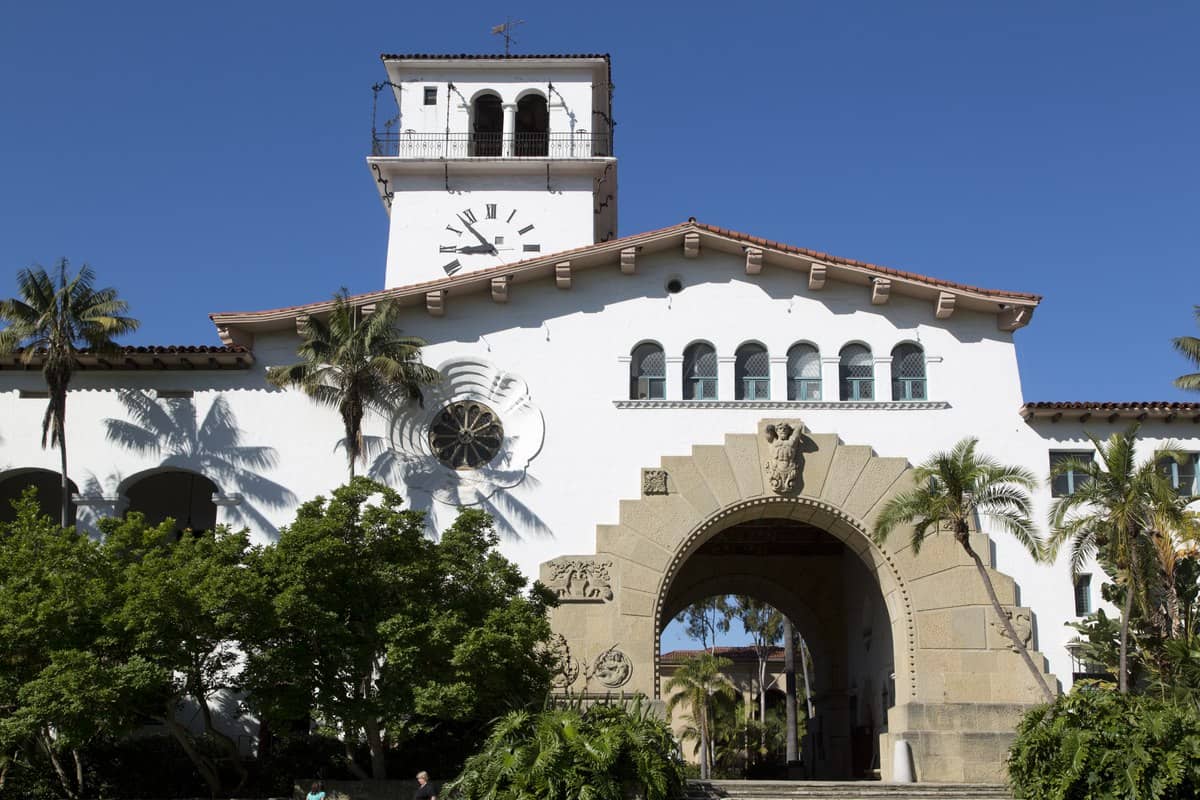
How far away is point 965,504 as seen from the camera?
91.1ft

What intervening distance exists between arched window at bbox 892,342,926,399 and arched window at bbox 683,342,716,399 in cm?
436

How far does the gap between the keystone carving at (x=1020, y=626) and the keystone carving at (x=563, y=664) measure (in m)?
9.43

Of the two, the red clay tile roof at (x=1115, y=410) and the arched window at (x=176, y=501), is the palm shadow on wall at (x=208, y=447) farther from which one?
the red clay tile roof at (x=1115, y=410)

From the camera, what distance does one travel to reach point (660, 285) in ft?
104

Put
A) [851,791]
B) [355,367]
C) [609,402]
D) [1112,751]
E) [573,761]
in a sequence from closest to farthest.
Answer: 1. [1112,751]
2. [573,761]
3. [851,791]
4. [355,367]
5. [609,402]

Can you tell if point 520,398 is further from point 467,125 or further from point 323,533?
point 467,125

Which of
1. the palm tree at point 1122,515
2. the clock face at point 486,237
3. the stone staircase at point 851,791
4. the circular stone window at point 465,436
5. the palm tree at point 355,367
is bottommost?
the stone staircase at point 851,791

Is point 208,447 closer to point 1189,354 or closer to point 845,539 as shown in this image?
point 845,539

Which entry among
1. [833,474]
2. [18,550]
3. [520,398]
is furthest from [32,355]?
[833,474]

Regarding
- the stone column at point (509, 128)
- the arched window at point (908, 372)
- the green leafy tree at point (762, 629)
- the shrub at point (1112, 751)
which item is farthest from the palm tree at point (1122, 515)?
the green leafy tree at point (762, 629)

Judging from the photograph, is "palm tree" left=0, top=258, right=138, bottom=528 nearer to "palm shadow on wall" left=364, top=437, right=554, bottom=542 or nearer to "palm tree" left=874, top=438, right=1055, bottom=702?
"palm shadow on wall" left=364, top=437, right=554, bottom=542

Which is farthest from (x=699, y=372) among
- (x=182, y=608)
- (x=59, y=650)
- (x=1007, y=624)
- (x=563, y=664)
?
(x=59, y=650)

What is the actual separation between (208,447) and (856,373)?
50.4 ft

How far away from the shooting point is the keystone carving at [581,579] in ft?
95.2
